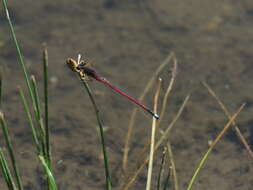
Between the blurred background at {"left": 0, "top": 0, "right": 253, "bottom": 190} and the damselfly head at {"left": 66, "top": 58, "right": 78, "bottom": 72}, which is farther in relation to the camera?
the blurred background at {"left": 0, "top": 0, "right": 253, "bottom": 190}

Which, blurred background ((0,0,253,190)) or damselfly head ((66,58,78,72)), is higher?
damselfly head ((66,58,78,72))

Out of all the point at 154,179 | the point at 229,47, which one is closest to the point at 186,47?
the point at 229,47

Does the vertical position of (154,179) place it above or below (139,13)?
below

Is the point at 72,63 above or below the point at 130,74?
above

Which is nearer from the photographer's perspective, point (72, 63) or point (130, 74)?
point (72, 63)

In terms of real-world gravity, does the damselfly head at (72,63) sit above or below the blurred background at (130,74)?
above

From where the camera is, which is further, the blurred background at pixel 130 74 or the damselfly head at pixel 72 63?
the blurred background at pixel 130 74

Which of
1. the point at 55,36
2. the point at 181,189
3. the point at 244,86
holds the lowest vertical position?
the point at 181,189

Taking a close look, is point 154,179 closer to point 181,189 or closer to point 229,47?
point 181,189
